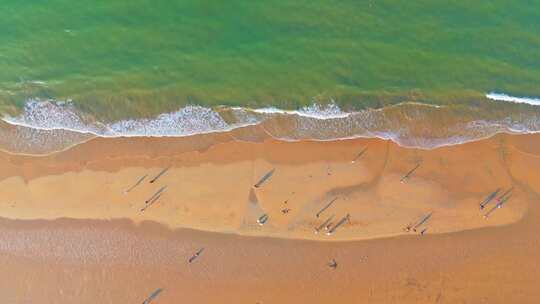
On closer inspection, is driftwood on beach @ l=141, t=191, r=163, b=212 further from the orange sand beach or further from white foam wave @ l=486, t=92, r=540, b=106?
white foam wave @ l=486, t=92, r=540, b=106

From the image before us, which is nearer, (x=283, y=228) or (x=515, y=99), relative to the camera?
(x=283, y=228)

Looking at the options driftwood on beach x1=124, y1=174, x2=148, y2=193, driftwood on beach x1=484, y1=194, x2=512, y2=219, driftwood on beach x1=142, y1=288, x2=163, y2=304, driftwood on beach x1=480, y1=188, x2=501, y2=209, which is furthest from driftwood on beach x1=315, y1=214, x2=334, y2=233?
driftwood on beach x1=124, y1=174, x2=148, y2=193

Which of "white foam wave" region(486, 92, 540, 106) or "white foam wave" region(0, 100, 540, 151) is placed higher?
"white foam wave" region(486, 92, 540, 106)

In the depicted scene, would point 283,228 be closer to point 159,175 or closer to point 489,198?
point 159,175

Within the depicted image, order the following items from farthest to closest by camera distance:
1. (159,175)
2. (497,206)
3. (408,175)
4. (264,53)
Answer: (264,53), (159,175), (408,175), (497,206)

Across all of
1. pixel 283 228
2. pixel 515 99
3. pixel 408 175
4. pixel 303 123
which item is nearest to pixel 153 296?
pixel 283 228

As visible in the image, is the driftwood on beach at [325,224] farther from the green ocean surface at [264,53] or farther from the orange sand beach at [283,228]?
the green ocean surface at [264,53]
